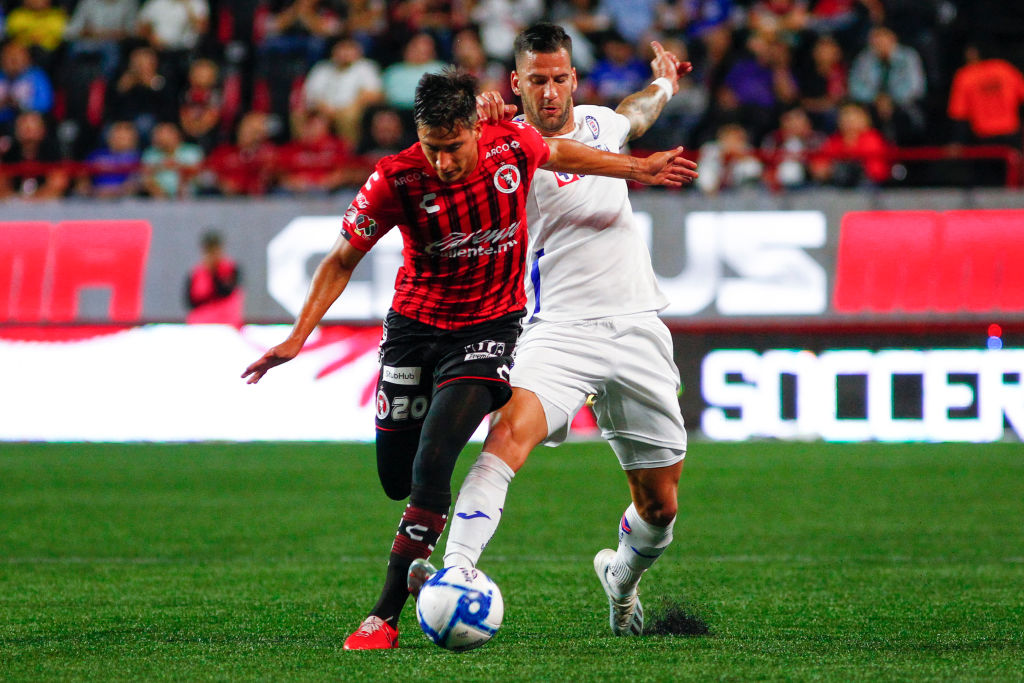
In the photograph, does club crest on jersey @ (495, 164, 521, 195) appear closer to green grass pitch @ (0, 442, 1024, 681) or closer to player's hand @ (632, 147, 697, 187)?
player's hand @ (632, 147, 697, 187)

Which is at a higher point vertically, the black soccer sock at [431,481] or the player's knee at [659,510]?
the black soccer sock at [431,481]

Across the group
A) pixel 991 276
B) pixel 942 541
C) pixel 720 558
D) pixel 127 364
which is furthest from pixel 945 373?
pixel 127 364

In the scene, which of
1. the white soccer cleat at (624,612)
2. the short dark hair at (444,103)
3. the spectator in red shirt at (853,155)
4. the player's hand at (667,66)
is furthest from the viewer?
the spectator in red shirt at (853,155)

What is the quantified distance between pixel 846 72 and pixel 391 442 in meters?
10.9

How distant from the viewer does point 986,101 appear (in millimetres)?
14086

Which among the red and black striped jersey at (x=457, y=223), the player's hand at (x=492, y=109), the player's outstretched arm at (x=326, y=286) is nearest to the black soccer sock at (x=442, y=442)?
the red and black striped jersey at (x=457, y=223)

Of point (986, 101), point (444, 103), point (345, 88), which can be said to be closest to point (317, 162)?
point (345, 88)

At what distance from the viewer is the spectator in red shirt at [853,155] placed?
13.6 meters

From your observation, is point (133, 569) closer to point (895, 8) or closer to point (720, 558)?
point (720, 558)

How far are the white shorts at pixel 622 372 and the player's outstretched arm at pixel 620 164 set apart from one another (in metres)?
0.67

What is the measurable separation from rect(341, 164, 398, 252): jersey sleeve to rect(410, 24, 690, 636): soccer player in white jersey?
0.76 metres

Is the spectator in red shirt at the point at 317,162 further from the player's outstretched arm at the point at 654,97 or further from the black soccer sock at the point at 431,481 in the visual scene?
the black soccer sock at the point at 431,481

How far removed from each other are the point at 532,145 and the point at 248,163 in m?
9.98

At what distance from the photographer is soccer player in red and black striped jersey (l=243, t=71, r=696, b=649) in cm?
478
